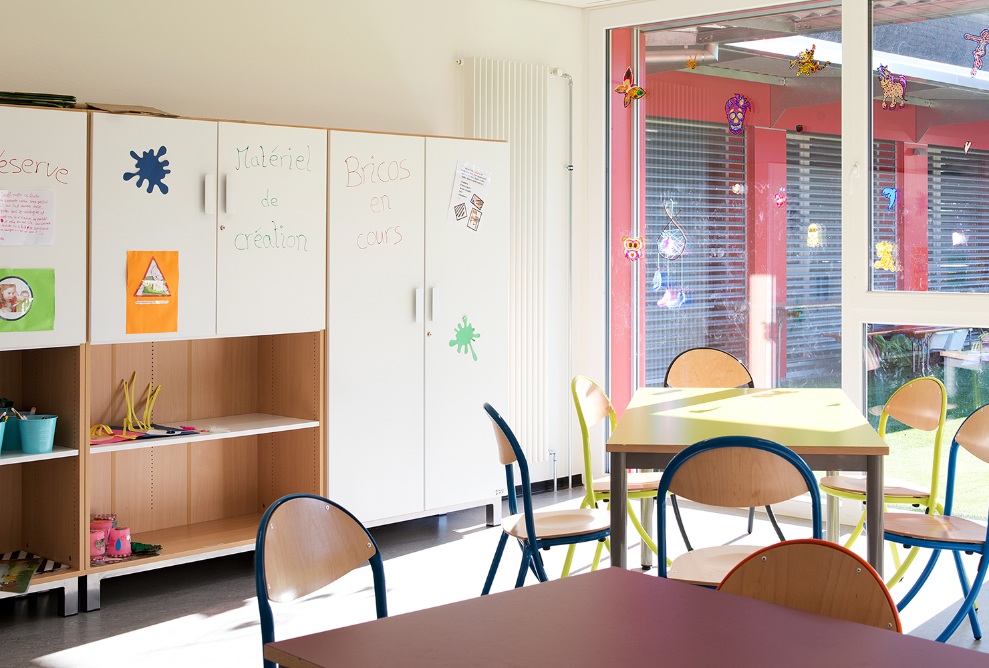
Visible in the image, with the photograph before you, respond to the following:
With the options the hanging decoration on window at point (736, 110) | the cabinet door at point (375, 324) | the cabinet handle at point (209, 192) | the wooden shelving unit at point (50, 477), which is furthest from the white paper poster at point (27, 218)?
the hanging decoration on window at point (736, 110)

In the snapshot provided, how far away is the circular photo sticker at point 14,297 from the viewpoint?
12.2ft

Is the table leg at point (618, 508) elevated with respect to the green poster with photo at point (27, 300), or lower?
lower

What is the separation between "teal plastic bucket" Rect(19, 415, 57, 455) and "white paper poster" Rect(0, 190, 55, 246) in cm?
64

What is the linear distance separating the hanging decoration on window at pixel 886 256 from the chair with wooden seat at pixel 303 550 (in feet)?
12.0

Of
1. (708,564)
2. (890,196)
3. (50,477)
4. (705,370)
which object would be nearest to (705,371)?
(705,370)

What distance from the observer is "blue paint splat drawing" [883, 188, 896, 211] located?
5.09m

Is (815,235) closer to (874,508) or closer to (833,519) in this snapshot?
(833,519)

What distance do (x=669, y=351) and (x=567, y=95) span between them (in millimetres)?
1548

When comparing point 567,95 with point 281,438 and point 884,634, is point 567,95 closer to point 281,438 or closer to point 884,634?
point 281,438

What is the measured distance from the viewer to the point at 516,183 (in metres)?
5.77

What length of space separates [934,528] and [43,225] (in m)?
3.23

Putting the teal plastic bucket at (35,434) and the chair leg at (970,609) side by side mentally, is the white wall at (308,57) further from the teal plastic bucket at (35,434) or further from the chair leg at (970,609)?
the chair leg at (970,609)

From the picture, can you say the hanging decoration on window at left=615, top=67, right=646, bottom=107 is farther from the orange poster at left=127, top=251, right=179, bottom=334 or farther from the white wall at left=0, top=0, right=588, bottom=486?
the orange poster at left=127, top=251, right=179, bottom=334

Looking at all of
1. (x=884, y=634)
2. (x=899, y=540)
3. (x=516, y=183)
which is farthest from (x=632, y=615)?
(x=516, y=183)
